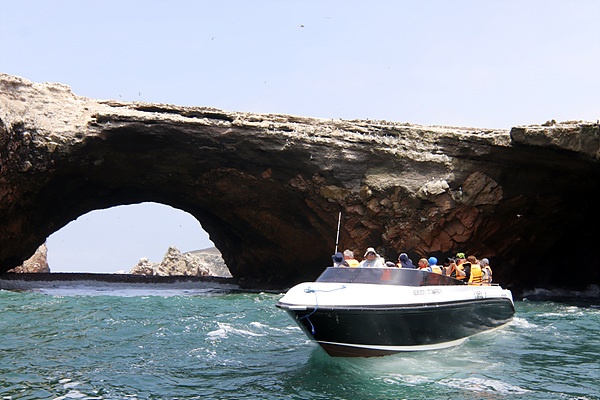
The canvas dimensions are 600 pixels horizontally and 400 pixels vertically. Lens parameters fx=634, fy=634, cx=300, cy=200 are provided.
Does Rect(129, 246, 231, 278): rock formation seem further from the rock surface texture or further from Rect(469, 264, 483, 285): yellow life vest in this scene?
Rect(469, 264, 483, 285): yellow life vest

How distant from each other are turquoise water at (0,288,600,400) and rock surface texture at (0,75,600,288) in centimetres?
724

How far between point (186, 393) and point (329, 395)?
1.83 meters

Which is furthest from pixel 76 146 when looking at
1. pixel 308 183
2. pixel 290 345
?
pixel 290 345

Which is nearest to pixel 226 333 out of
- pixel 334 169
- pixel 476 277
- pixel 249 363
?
pixel 249 363

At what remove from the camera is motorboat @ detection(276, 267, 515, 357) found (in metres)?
9.62

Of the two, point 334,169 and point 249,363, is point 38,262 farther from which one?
point 249,363

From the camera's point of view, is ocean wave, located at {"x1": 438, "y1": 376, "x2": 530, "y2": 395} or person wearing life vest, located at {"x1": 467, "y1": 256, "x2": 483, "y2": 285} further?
person wearing life vest, located at {"x1": 467, "y1": 256, "x2": 483, "y2": 285}

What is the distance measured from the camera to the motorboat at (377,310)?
9625 millimetres

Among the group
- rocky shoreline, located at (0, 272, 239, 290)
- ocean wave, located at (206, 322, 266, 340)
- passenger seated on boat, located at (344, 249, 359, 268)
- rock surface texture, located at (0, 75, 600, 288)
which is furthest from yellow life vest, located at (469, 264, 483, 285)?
rocky shoreline, located at (0, 272, 239, 290)

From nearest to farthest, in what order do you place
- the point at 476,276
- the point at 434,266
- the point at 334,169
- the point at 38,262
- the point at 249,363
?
the point at 249,363 < the point at 434,266 < the point at 476,276 < the point at 334,169 < the point at 38,262

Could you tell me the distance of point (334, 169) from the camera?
22.3 m

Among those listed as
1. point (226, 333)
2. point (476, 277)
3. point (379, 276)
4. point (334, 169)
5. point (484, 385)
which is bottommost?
point (484, 385)

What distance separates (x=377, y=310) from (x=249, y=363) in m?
2.18

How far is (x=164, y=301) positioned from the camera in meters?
19.2
